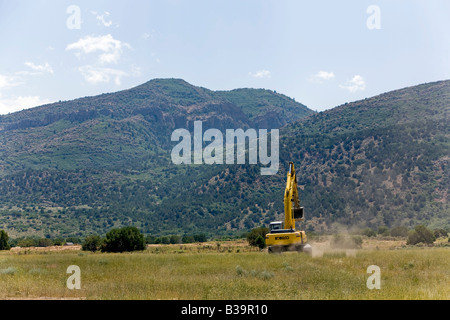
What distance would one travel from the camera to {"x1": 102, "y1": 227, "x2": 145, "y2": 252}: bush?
4908 cm

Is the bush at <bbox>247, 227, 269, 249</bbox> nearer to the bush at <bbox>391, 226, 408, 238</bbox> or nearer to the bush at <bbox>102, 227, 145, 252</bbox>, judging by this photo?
the bush at <bbox>102, 227, 145, 252</bbox>

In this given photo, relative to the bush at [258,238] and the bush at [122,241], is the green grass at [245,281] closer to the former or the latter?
the bush at [122,241]

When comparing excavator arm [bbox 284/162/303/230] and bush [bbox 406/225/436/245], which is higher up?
excavator arm [bbox 284/162/303/230]

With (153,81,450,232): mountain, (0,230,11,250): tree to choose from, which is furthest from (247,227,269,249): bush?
(153,81,450,232): mountain

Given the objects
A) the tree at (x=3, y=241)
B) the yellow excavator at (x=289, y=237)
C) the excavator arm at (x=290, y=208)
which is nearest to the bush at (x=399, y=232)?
the excavator arm at (x=290, y=208)

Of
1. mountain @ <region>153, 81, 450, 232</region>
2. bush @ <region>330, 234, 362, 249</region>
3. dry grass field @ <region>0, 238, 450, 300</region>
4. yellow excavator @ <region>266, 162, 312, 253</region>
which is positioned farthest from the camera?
mountain @ <region>153, 81, 450, 232</region>

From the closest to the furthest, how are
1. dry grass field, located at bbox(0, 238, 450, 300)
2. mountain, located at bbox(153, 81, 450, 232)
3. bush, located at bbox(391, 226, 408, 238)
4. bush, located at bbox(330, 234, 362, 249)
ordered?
1. dry grass field, located at bbox(0, 238, 450, 300)
2. bush, located at bbox(330, 234, 362, 249)
3. bush, located at bbox(391, 226, 408, 238)
4. mountain, located at bbox(153, 81, 450, 232)

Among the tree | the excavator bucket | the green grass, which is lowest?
the tree

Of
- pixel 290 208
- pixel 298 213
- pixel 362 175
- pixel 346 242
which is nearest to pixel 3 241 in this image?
pixel 290 208

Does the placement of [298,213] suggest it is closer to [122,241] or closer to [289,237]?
[289,237]

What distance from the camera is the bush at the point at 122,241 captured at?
4908 centimetres

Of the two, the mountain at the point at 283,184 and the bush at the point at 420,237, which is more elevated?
the mountain at the point at 283,184
